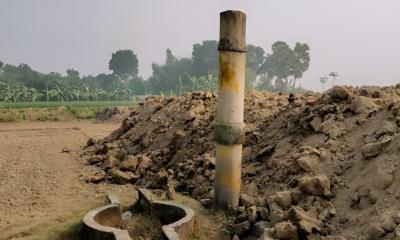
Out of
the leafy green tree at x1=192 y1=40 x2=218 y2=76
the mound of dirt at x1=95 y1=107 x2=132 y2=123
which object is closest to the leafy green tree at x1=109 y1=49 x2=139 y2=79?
the leafy green tree at x1=192 y1=40 x2=218 y2=76

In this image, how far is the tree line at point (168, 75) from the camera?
61.0 m

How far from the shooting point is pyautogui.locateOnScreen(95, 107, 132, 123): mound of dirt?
1103 inches

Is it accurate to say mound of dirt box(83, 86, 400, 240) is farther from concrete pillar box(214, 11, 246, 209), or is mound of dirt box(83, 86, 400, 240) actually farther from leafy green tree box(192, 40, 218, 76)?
leafy green tree box(192, 40, 218, 76)

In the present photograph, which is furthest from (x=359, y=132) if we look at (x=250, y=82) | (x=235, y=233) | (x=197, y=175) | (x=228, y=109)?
(x=250, y=82)

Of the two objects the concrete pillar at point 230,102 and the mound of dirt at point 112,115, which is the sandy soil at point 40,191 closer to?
the concrete pillar at point 230,102

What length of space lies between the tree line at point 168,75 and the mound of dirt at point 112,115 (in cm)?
2642

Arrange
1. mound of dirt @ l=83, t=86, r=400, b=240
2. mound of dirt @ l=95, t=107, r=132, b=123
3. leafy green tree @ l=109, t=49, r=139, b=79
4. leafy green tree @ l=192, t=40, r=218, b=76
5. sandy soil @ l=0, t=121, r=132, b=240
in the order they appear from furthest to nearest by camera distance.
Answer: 1. leafy green tree @ l=109, t=49, r=139, b=79
2. leafy green tree @ l=192, t=40, r=218, b=76
3. mound of dirt @ l=95, t=107, r=132, b=123
4. sandy soil @ l=0, t=121, r=132, b=240
5. mound of dirt @ l=83, t=86, r=400, b=240

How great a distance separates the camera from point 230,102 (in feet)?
20.0

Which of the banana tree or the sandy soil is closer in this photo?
the sandy soil

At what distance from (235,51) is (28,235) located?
3.84m

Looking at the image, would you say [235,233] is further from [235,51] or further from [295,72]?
[295,72]

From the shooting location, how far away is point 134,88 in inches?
3169

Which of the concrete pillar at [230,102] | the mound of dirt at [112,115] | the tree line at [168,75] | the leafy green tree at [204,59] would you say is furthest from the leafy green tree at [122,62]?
the concrete pillar at [230,102]

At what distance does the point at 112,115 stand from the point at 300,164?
2386 centimetres
